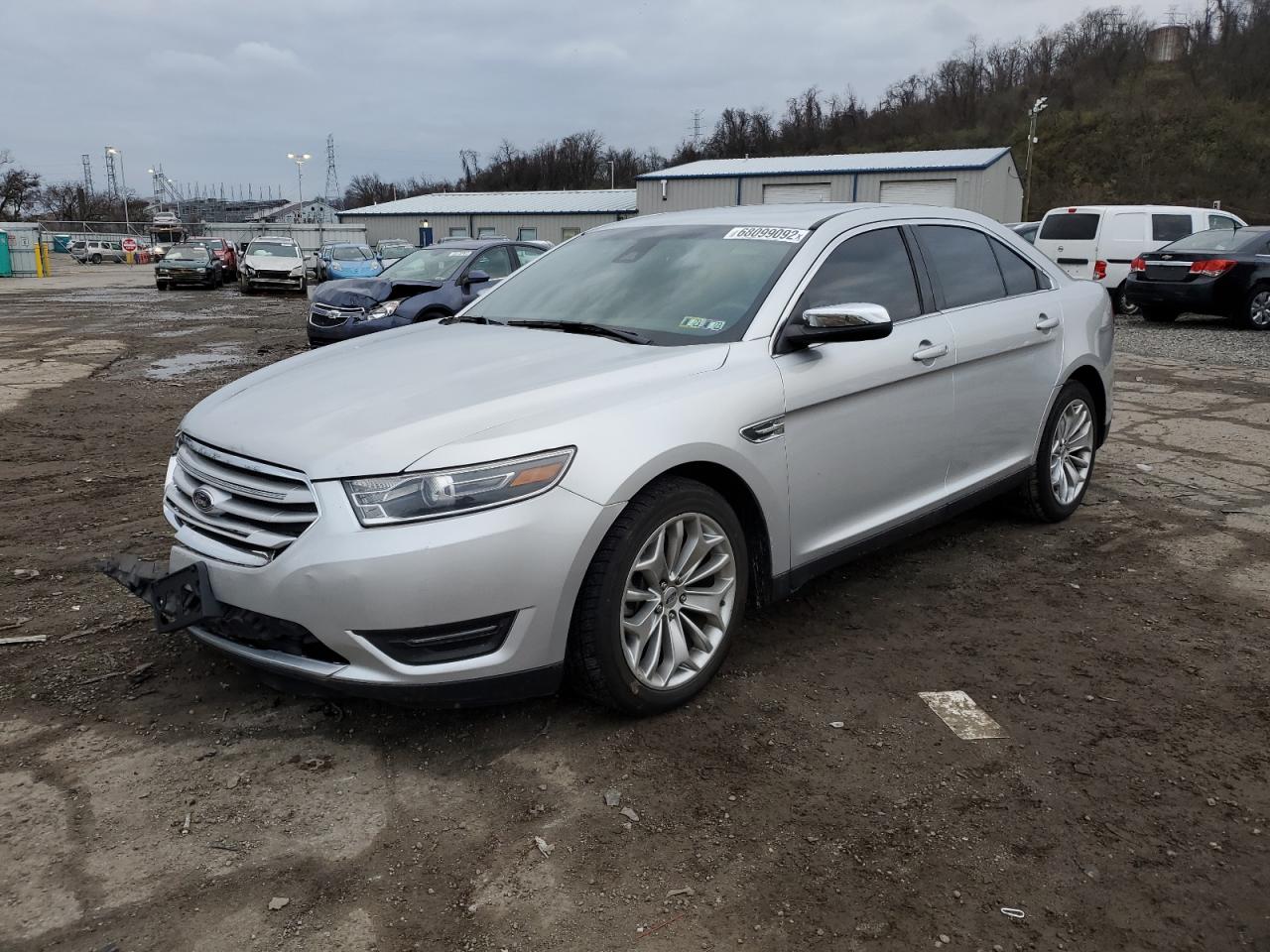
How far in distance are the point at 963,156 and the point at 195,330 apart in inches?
1302

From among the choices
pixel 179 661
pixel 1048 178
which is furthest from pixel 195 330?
pixel 1048 178

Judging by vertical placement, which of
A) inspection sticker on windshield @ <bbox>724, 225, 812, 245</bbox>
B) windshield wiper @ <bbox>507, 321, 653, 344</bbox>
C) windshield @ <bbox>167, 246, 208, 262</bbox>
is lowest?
windshield wiper @ <bbox>507, 321, 653, 344</bbox>

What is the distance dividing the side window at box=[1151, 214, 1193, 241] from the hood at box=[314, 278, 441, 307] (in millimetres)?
12777

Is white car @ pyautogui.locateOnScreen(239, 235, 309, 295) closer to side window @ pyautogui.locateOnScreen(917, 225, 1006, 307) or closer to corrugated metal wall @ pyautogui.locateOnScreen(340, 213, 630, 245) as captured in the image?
corrugated metal wall @ pyautogui.locateOnScreen(340, 213, 630, 245)

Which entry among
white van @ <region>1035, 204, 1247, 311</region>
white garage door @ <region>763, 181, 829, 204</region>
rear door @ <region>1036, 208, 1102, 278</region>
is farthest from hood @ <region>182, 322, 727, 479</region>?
white garage door @ <region>763, 181, 829, 204</region>

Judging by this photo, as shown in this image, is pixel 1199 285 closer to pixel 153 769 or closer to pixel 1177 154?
pixel 153 769

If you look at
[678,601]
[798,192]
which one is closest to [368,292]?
[678,601]

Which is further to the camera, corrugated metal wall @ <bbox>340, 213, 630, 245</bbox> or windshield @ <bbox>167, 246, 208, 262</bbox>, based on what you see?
corrugated metal wall @ <bbox>340, 213, 630, 245</bbox>

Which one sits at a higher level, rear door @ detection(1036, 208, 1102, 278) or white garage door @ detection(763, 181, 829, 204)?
white garage door @ detection(763, 181, 829, 204)

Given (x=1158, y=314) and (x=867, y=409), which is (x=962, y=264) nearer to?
(x=867, y=409)

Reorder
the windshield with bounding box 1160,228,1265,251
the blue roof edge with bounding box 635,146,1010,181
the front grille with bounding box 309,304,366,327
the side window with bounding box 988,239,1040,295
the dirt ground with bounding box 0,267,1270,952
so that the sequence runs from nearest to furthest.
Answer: the dirt ground with bounding box 0,267,1270,952 < the side window with bounding box 988,239,1040,295 < the front grille with bounding box 309,304,366,327 < the windshield with bounding box 1160,228,1265,251 < the blue roof edge with bounding box 635,146,1010,181

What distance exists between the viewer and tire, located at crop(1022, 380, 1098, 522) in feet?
16.3

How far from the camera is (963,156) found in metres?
39.8

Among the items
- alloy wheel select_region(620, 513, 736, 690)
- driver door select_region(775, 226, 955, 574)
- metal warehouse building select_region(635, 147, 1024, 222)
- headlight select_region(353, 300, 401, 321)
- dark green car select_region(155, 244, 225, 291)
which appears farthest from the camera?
metal warehouse building select_region(635, 147, 1024, 222)
